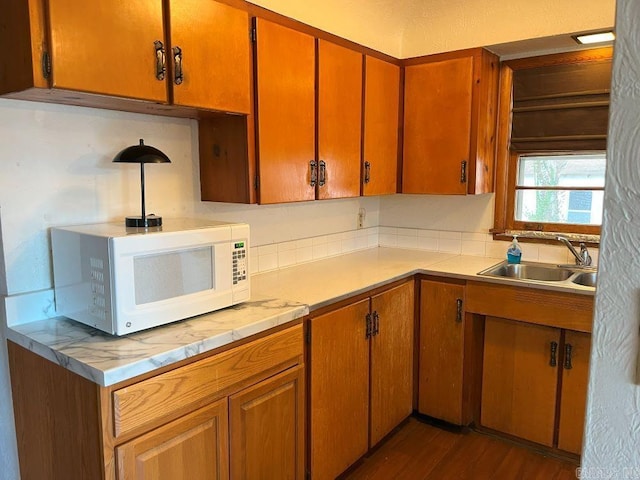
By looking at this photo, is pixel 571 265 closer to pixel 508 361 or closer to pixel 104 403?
pixel 508 361

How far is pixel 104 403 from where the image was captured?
4.16 ft

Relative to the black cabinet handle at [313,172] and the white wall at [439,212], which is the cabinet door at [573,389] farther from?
the black cabinet handle at [313,172]

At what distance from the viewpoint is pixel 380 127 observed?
278 cm

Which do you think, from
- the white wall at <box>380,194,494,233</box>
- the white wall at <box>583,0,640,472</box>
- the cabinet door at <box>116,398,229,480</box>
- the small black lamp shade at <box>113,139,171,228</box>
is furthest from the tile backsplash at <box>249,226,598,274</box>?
the white wall at <box>583,0,640,472</box>

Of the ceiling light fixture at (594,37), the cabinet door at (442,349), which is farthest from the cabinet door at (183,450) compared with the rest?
the ceiling light fixture at (594,37)

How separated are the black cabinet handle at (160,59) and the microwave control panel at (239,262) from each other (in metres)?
0.63

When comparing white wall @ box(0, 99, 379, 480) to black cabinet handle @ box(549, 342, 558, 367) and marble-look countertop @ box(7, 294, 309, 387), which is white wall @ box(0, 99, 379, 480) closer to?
marble-look countertop @ box(7, 294, 309, 387)

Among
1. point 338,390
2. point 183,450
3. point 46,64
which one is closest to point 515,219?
point 338,390

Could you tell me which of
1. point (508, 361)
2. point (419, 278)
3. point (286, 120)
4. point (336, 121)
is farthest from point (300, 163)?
point (508, 361)

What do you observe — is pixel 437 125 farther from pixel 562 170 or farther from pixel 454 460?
pixel 454 460

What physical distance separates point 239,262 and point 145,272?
0.38m

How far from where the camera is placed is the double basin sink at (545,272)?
254cm

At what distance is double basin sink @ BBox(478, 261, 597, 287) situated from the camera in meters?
Answer: 2.54

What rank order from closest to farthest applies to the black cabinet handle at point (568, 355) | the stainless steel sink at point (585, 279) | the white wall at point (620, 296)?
the white wall at point (620, 296)
the black cabinet handle at point (568, 355)
the stainless steel sink at point (585, 279)
